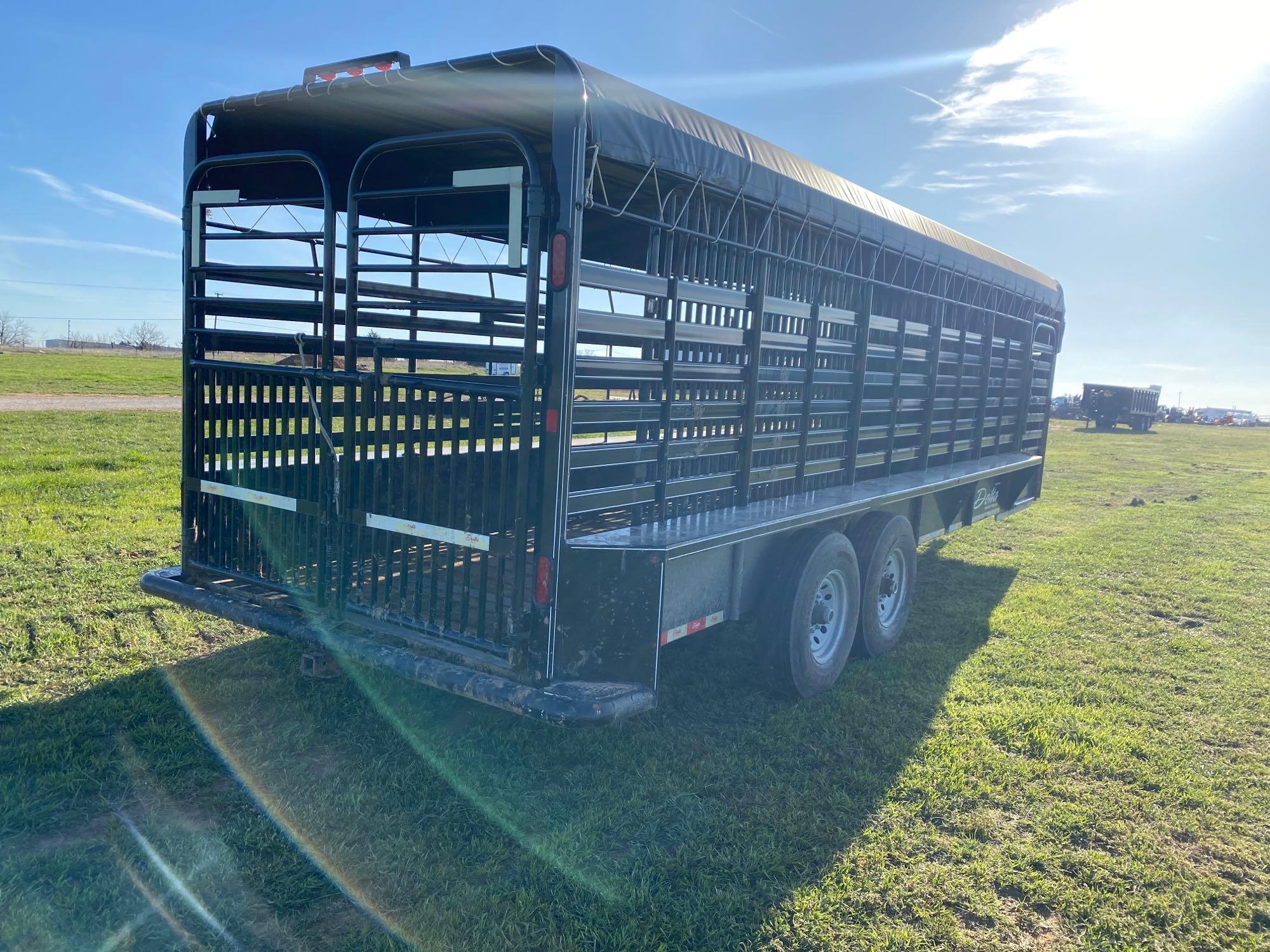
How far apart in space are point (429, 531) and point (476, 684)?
0.64 m

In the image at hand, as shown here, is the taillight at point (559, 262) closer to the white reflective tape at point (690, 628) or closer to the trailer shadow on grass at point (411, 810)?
the white reflective tape at point (690, 628)

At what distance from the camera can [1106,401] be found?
36219 mm

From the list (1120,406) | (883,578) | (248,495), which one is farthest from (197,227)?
(1120,406)

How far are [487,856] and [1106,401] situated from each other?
3904cm

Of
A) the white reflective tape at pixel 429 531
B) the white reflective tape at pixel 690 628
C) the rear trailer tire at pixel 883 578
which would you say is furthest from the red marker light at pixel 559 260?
the rear trailer tire at pixel 883 578

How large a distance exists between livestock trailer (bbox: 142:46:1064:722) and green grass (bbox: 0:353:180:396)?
19.6 metres

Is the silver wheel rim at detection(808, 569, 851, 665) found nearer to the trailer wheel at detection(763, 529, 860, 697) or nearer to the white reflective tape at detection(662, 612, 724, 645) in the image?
the trailer wheel at detection(763, 529, 860, 697)

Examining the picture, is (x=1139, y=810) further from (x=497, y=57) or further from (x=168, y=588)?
(x=168, y=588)

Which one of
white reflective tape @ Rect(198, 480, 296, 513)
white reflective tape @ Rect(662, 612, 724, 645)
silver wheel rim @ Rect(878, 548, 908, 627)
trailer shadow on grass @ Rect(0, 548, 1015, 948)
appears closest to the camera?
trailer shadow on grass @ Rect(0, 548, 1015, 948)

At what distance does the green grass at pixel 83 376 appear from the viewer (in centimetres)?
2206

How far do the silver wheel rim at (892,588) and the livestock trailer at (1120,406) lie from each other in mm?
35254

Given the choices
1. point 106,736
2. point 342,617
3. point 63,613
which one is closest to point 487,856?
point 342,617

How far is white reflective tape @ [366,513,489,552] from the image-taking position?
3.31m

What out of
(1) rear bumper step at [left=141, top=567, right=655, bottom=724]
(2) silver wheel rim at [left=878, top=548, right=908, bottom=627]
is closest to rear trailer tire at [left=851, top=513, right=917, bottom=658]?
(2) silver wheel rim at [left=878, top=548, right=908, bottom=627]
